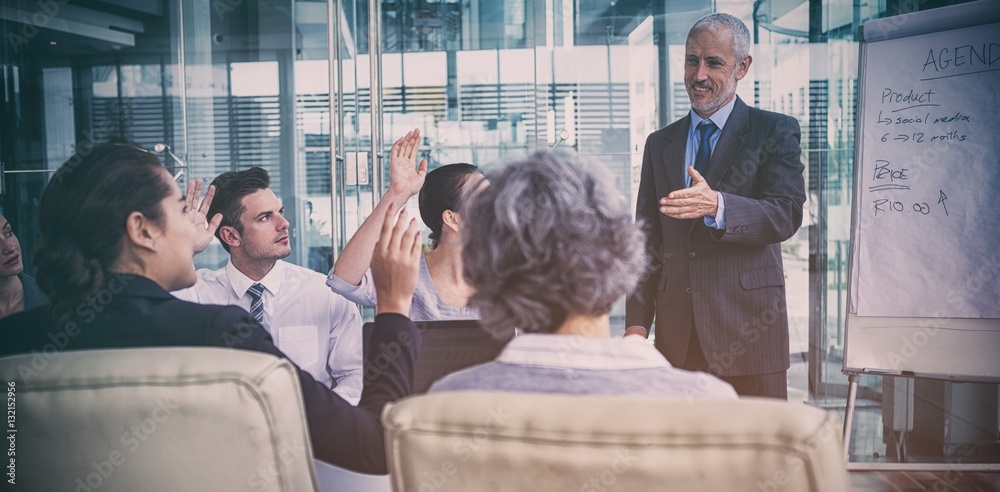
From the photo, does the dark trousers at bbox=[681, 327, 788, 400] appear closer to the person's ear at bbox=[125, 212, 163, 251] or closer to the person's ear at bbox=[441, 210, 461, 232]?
the person's ear at bbox=[441, 210, 461, 232]

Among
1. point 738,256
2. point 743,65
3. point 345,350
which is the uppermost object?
point 743,65

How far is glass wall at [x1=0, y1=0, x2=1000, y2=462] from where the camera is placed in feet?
14.1

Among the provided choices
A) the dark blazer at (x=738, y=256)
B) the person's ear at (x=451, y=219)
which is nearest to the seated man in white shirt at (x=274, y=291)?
the person's ear at (x=451, y=219)

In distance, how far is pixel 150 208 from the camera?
54.6 inches

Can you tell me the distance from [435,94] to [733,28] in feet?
7.59

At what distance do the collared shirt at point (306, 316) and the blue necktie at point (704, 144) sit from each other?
4.19 ft

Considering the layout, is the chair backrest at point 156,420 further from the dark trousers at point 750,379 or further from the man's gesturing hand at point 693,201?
the dark trousers at point 750,379

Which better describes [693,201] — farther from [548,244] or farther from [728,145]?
[548,244]

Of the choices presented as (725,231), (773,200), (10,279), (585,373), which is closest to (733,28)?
(773,200)

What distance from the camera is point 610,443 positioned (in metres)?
0.76

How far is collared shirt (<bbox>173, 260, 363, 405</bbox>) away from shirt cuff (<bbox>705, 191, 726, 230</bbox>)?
3.75 feet

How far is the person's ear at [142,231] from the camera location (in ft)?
4.48

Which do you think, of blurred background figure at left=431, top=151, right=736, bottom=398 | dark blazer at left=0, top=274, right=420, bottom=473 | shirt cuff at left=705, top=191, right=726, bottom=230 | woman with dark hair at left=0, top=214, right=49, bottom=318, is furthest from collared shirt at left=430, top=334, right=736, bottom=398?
woman with dark hair at left=0, top=214, right=49, bottom=318

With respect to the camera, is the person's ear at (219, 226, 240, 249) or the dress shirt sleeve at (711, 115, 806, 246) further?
the person's ear at (219, 226, 240, 249)
